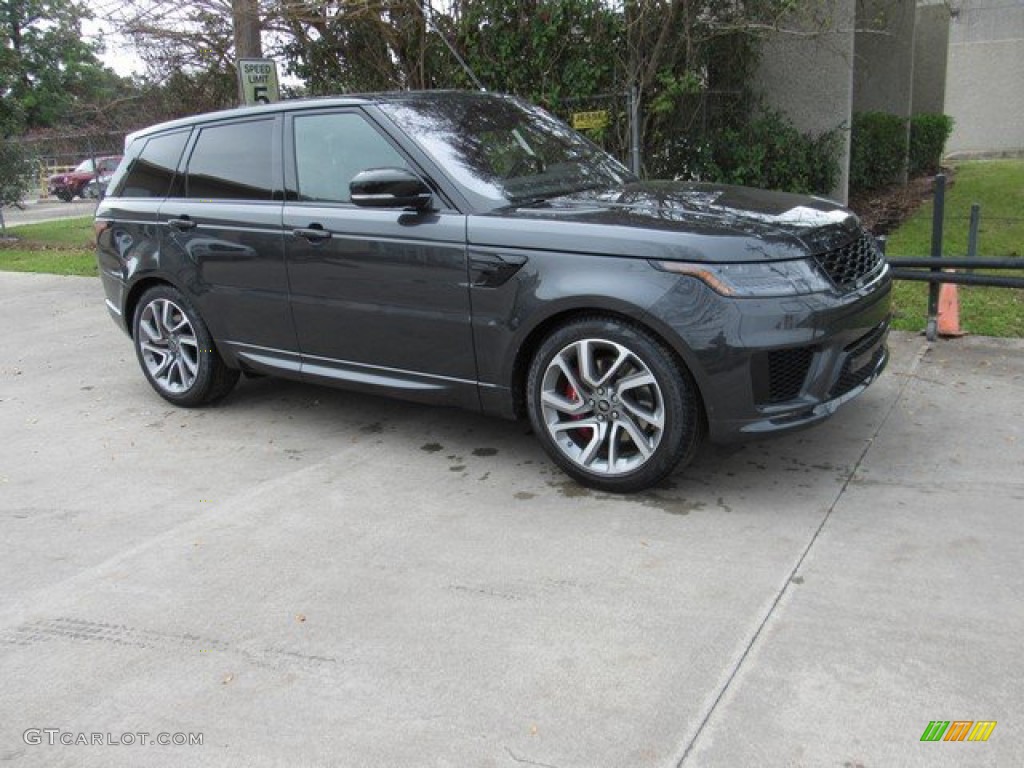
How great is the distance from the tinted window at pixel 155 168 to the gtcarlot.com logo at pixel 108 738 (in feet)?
12.3

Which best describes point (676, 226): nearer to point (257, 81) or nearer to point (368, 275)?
point (368, 275)

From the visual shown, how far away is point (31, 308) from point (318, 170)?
6.48 m

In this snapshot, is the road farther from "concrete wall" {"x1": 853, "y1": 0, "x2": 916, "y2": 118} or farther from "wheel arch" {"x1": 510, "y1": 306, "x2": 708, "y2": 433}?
"wheel arch" {"x1": 510, "y1": 306, "x2": 708, "y2": 433}

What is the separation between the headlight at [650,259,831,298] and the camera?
373cm

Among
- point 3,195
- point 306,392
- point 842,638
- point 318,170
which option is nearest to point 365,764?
point 842,638

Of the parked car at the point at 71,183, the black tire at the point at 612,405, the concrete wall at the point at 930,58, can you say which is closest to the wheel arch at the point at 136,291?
the black tire at the point at 612,405

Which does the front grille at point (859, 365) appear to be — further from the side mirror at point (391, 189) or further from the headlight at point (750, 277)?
the side mirror at point (391, 189)

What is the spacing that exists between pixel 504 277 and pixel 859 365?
1.68 m

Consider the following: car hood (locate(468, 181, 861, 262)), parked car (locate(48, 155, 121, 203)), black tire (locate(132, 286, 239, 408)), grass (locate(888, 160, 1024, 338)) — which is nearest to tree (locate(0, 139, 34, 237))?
parked car (locate(48, 155, 121, 203))

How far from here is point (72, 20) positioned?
42.7 ft

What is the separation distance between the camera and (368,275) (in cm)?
463

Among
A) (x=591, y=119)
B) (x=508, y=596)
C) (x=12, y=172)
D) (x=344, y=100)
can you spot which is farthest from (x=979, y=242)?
(x=12, y=172)

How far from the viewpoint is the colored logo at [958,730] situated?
2498 millimetres

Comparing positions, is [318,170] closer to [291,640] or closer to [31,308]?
[291,640]
